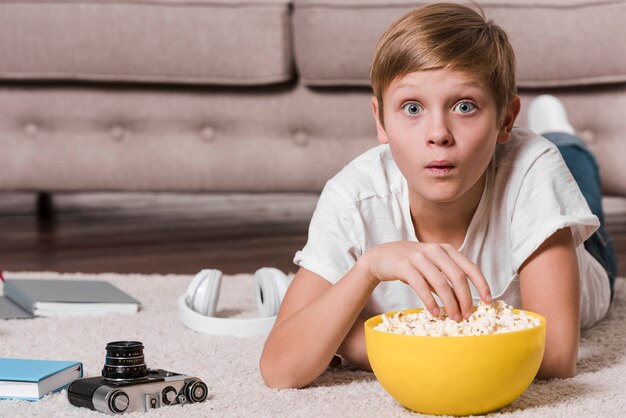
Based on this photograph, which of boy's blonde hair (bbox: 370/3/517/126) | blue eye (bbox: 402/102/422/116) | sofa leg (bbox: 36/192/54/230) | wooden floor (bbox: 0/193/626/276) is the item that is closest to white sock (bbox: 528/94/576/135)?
wooden floor (bbox: 0/193/626/276)

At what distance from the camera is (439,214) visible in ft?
4.40

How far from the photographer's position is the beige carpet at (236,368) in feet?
3.79

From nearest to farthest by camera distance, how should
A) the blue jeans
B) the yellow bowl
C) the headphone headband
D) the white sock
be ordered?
the yellow bowl
the headphone headband
the blue jeans
the white sock

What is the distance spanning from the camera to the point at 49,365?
4.17ft

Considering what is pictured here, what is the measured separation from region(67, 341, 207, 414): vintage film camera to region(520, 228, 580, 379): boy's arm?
427mm

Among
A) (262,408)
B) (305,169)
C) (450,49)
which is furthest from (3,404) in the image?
(305,169)

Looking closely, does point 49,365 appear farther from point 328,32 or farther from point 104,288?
point 328,32

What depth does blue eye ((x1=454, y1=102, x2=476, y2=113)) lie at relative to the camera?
120 cm

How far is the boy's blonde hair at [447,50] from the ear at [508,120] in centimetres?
1

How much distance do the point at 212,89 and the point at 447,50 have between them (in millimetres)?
1311

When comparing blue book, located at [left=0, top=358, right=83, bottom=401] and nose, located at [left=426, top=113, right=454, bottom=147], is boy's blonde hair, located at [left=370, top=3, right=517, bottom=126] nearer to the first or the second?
nose, located at [left=426, top=113, right=454, bottom=147]

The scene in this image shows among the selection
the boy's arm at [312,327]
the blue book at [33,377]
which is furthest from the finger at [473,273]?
the blue book at [33,377]

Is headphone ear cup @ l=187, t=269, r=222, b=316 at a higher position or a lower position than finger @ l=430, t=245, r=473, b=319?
lower

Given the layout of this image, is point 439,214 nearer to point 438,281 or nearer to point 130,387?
point 438,281
